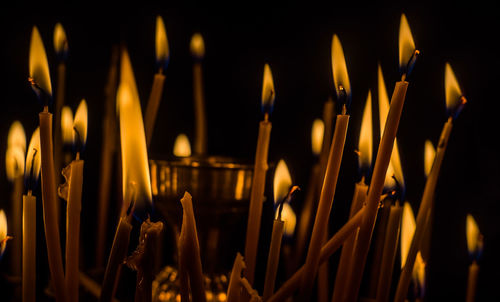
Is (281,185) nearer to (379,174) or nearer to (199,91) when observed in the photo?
(379,174)

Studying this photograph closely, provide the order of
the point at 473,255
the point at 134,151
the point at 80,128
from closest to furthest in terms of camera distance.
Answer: the point at 134,151, the point at 80,128, the point at 473,255

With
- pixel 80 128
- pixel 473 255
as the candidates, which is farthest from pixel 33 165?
pixel 473 255

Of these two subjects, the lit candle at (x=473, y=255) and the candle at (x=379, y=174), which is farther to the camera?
the lit candle at (x=473, y=255)

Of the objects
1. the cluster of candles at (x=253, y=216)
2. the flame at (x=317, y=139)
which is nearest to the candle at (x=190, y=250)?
the cluster of candles at (x=253, y=216)

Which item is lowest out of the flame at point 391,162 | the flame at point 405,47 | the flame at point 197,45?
the flame at point 391,162

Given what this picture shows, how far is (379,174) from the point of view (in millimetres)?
396

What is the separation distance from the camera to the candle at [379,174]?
39 centimetres

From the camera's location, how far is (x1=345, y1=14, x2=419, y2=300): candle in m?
0.39

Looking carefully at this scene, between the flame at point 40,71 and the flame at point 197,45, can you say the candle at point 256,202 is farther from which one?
the flame at point 197,45

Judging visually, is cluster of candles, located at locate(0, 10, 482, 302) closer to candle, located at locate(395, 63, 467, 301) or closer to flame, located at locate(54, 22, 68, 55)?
candle, located at locate(395, 63, 467, 301)

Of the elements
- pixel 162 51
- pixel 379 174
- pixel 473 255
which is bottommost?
pixel 473 255

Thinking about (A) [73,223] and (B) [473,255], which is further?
(B) [473,255]

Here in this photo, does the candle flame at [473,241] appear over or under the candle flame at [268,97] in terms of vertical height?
under

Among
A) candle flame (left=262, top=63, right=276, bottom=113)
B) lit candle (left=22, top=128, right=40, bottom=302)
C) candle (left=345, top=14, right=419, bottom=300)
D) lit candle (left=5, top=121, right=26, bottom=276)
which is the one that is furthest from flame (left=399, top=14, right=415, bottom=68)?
lit candle (left=5, top=121, right=26, bottom=276)
